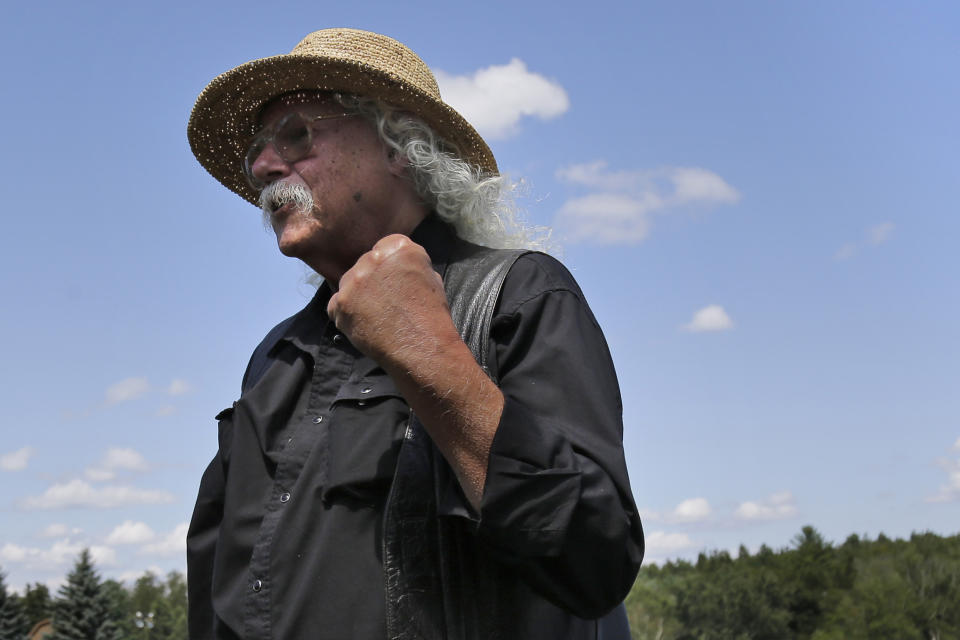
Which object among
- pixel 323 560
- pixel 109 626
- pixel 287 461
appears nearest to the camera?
pixel 323 560

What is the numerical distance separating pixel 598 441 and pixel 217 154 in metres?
2.09

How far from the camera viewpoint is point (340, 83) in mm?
2988

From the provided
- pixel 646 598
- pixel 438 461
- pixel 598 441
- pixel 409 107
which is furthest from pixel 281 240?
pixel 646 598

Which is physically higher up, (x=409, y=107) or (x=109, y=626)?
(x=109, y=626)

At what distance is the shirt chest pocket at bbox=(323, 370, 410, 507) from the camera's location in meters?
2.32

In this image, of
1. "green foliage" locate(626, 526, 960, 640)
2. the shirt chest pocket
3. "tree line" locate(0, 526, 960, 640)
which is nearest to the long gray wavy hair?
the shirt chest pocket

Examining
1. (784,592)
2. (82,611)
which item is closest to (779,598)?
(784,592)

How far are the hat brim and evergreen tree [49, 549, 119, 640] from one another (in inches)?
1640

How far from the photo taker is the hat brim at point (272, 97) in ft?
9.76

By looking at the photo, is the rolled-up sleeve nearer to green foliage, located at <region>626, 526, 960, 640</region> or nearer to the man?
the man

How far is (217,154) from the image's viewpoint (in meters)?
3.63

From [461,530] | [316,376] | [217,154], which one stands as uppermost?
[217,154]

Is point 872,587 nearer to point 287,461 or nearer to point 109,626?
point 109,626

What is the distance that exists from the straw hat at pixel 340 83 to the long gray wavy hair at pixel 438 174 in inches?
1.4
